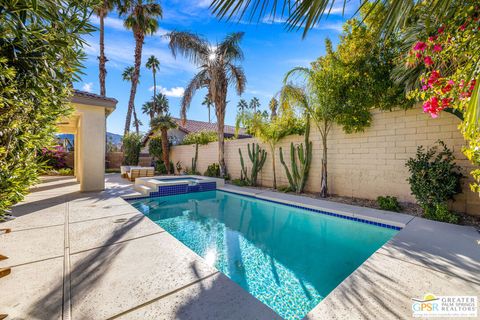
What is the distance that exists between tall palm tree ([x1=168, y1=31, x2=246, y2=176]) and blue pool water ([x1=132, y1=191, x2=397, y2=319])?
242 inches

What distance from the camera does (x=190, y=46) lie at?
9914 millimetres

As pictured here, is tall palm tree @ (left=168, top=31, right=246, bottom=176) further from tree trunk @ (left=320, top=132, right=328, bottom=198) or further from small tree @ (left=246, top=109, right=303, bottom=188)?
tree trunk @ (left=320, top=132, right=328, bottom=198)

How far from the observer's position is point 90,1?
87.4 inches

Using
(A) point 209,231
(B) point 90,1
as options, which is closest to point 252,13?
(B) point 90,1

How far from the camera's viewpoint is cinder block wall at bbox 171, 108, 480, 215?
4.85 metres

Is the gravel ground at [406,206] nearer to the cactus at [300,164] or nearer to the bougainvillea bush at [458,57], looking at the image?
the cactus at [300,164]

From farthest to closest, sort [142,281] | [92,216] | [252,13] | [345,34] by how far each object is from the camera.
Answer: [345,34], [92,216], [142,281], [252,13]

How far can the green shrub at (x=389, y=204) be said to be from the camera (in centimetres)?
532

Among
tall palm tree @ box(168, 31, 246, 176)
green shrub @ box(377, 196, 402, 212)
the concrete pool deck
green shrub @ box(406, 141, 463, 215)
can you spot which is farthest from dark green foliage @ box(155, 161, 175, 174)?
green shrub @ box(406, 141, 463, 215)

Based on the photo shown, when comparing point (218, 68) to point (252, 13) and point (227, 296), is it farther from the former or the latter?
point (227, 296)

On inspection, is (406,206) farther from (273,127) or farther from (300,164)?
(273,127)

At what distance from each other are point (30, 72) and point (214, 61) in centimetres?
913

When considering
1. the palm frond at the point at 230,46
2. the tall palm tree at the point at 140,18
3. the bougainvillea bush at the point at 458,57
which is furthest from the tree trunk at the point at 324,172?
the tall palm tree at the point at 140,18

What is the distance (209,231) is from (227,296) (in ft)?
9.25
